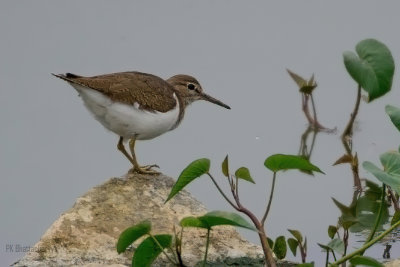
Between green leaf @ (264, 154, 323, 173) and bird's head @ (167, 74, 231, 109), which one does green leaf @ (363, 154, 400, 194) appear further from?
bird's head @ (167, 74, 231, 109)

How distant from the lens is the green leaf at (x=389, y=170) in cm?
538

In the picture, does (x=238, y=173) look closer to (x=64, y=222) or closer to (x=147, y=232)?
(x=147, y=232)

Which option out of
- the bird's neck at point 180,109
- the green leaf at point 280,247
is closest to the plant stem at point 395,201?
the green leaf at point 280,247

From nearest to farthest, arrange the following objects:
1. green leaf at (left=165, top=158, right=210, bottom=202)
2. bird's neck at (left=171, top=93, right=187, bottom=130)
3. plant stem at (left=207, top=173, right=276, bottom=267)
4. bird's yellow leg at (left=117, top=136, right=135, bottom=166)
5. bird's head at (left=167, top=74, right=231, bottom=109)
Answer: green leaf at (left=165, top=158, right=210, bottom=202) → plant stem at (left=207, top=173, right=276, bottom=267) → bird's yellow leg at (left=117, top=136, right=135, bottom=166) → bird's neck at (left=171, top=93, right=187, bottom=130) → bird's head at (left=167, top=74, right=231, bottom=109)

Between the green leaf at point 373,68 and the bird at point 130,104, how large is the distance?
1.54 m

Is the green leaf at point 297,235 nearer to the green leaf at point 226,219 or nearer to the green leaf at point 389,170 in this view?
the green leaf at point 389,170

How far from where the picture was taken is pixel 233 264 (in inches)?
249

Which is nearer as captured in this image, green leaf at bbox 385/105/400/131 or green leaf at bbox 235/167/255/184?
green leaf at bbox 235/167/255/184

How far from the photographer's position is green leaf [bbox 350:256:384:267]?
16.6ft

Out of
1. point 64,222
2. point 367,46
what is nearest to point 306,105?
point 367,46

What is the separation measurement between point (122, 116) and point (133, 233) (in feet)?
8.31

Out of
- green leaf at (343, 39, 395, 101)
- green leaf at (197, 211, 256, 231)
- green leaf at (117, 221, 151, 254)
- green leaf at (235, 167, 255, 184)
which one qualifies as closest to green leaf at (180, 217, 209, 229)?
green leaf at (197, 211, 256, 231)

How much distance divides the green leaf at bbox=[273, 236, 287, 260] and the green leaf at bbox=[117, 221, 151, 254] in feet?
3.99

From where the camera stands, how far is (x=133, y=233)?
17.2 feet
